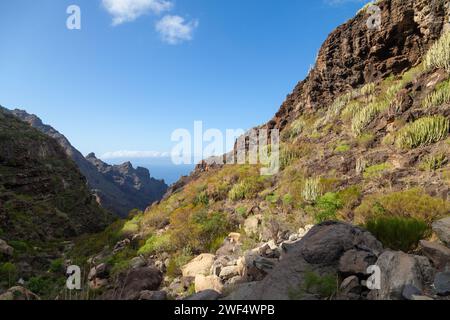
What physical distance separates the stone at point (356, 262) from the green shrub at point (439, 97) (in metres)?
10.4

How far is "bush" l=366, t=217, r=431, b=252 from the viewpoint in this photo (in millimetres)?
5293

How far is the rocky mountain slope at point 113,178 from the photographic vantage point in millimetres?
108250

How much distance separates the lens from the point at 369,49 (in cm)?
2208

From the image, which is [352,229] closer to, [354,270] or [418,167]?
[354,270]

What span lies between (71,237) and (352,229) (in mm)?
26209

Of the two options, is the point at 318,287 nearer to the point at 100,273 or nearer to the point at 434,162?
the point at 434,162

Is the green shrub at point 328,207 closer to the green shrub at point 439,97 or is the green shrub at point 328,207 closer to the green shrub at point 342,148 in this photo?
the green shrub at point 342,148

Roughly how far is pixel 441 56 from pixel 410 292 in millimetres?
15046

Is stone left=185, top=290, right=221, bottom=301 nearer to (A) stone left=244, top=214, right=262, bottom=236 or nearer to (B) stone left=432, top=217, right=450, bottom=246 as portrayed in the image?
(B) stone left=432, top=217, right=450, bottom=246

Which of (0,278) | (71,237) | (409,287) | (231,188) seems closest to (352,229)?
(409,287)

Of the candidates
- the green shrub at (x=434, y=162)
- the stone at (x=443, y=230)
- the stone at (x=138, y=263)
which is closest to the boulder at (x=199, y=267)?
the stone at (x=138, y=263)

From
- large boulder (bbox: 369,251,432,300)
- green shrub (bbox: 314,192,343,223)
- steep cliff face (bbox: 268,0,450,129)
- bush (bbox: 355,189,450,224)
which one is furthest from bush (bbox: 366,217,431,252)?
steep cliff face (bbox: 268,0,450,129)

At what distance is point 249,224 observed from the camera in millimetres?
10367

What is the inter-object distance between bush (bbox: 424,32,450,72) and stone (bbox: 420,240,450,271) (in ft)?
41.0
